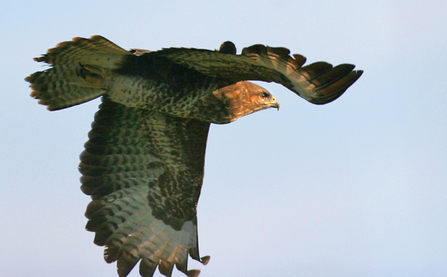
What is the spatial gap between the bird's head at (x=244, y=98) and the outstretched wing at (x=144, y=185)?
780mm

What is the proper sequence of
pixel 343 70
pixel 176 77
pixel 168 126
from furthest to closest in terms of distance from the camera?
1. pixel 168 126
2. pixel 176 77
3. pixel 343 70

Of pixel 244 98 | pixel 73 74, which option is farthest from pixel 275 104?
pixel 73 74

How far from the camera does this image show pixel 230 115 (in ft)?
24.9

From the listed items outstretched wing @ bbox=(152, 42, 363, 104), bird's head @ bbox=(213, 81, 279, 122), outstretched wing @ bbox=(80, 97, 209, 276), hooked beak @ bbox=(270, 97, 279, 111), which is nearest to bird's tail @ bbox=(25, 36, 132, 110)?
outstretched wing @ bbox=(80, 97, 209, 276)

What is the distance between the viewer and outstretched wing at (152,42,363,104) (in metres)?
6.45

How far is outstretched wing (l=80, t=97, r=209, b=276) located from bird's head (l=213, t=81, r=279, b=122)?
78 centimetres

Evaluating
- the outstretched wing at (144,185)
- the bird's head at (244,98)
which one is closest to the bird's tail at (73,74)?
the outstretched wing at (144,185)

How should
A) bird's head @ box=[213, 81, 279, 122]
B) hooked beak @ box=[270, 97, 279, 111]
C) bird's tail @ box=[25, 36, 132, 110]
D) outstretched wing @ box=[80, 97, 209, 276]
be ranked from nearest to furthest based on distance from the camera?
bird's tail @ box=[25, 36, 132, 110]
bird's head @ box=[213, 81, 279, 122]
hooked beak @ box=[270, 97, 279, 111]
outstretched wing @ box=[80, 97, 209, 276]

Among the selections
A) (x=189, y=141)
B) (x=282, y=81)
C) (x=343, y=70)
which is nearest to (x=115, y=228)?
(x=189, y=141)

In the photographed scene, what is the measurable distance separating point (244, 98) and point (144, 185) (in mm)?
1799

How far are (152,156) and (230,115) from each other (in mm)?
1429

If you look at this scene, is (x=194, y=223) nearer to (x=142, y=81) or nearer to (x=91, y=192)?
(x=91, y=192)

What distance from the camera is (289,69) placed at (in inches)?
258

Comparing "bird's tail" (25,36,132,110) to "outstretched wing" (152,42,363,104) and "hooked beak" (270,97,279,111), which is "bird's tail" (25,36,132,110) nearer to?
"outstretched wing" (152,42,363,104)
